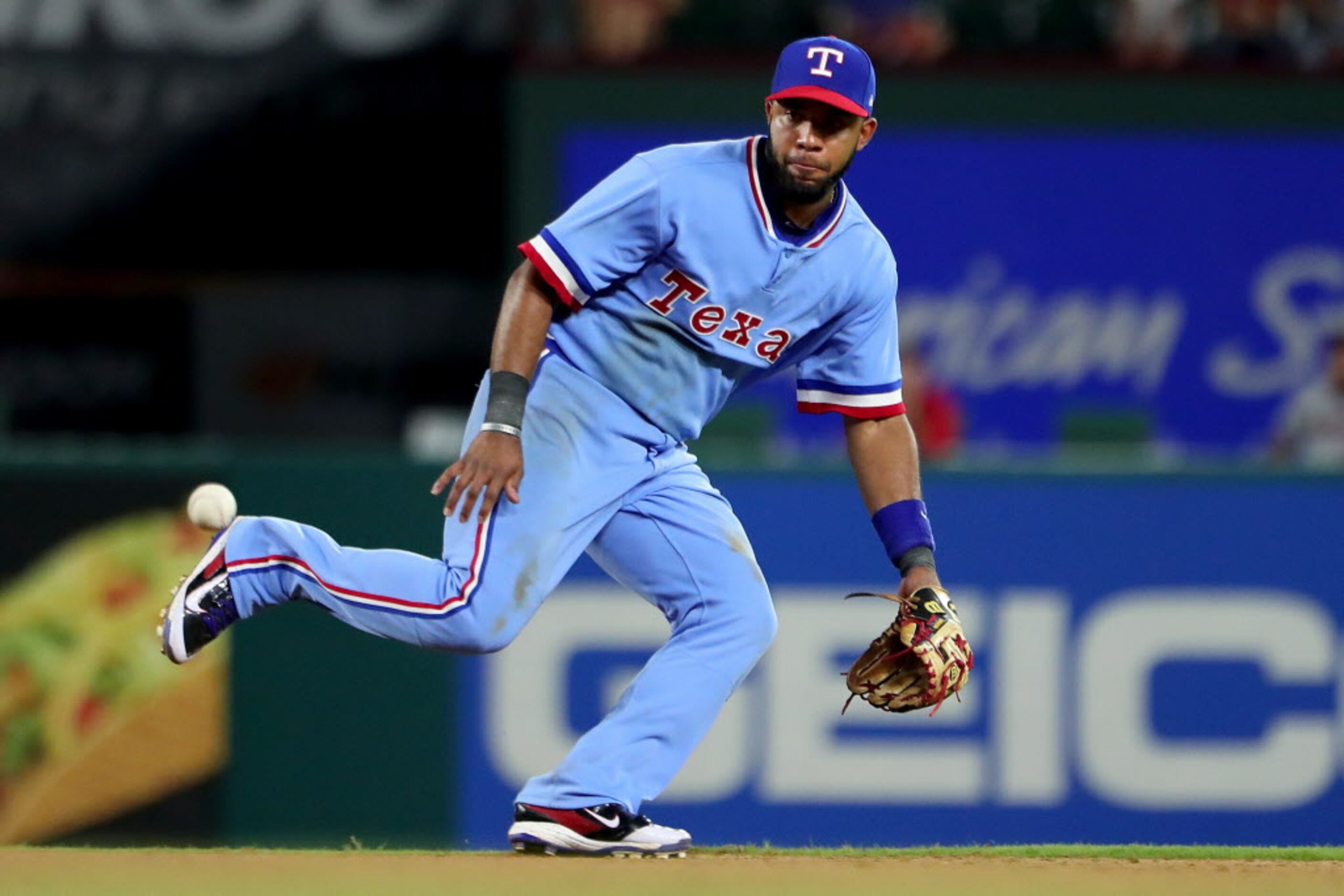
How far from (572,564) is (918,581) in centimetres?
81

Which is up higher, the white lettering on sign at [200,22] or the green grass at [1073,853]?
the white lettering on sign at [200,22]

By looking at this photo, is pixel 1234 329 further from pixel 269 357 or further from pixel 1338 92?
pixel 269 357

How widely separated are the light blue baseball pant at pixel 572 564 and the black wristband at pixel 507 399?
131 millimetres

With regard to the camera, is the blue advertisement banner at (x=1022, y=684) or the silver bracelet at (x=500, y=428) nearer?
the silver bracelet at (x=500, y=428)

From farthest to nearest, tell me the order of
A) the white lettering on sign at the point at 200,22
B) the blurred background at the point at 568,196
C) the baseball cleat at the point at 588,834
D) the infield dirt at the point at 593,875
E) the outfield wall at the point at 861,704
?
the white lettering on sign at the point at 200,22 → the blurred background at the point at 568,196 → the outfield wall at the point at 861,704 → the baseball cleat at the point at 588,834 → the infield dirt at the point at 593,875

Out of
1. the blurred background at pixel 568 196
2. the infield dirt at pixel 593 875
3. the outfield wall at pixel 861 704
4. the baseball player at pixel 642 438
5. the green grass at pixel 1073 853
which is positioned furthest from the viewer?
the blurred background at pixel 568 196

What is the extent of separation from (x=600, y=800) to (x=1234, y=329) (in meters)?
8.31

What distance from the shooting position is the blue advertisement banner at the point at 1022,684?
7488 millimetres

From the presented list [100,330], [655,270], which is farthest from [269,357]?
[655,270]

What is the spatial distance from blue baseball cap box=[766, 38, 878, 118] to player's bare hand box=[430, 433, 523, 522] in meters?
0.99

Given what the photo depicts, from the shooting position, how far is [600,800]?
4906 mm

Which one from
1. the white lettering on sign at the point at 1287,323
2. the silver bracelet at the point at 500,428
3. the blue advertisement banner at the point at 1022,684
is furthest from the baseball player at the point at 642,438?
the white lettering on sign at the point at 1287,323

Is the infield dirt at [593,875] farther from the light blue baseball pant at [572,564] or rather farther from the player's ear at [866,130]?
the player's ear at [866,130]

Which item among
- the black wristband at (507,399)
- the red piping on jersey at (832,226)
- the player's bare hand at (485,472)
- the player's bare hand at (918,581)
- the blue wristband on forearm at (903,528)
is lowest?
the player's bare hand at (918,581)
